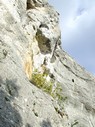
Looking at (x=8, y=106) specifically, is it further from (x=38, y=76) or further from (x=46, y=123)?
(x=38, y=76)

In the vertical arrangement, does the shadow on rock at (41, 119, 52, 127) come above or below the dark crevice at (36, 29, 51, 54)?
below

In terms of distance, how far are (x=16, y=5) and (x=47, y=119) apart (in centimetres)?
795

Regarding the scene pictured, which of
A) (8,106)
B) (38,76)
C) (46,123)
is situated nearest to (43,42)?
(38,76)

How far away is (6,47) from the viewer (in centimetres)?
1569

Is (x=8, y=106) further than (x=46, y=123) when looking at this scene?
No

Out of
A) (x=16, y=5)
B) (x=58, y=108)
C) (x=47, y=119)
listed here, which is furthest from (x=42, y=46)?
(x=47, y=119)

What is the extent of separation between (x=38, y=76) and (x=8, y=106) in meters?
7.66

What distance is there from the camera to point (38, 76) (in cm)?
2028

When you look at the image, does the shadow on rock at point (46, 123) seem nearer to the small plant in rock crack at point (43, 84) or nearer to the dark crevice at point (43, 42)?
the small plant in rock crack at point (43, 84)

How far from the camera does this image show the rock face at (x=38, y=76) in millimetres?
13617

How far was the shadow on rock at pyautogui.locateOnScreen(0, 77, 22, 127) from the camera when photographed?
1212 cm

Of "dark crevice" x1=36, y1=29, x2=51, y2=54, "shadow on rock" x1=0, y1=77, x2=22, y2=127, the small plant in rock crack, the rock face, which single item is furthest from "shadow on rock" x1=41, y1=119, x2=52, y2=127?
"dark crevice" x1=36, y1=29, x2=51, y2=54

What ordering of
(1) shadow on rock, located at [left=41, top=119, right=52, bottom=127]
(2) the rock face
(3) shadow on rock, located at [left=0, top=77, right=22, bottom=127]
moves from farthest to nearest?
(1) shadow on rock, located at [left=41, top=119, right=52, bottom=127] < (2) the rock face < (3) shadow on rock, located at [left=0, top=77, right=22, bottom=127]

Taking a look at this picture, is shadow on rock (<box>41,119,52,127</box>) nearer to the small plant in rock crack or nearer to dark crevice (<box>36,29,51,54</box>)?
the small plant in rock crack
